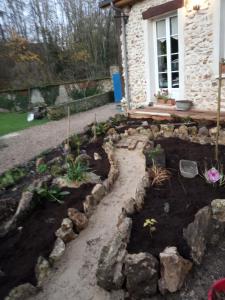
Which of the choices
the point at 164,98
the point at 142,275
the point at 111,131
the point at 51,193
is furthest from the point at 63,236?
the point at 164,98

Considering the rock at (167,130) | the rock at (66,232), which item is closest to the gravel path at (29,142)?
the rock at (167,130)

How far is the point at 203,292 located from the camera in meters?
1.98

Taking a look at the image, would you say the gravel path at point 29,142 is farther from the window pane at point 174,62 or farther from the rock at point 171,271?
the rock at point 171,271

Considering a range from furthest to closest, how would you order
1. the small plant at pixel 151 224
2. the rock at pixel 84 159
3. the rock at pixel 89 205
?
the rock at pixel 84 159 → the rock at pixel 89 205 → the small plant at pixel 151 224


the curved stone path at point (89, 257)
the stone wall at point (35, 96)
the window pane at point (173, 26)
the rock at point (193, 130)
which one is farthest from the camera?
the stone wall at point (35, 96)

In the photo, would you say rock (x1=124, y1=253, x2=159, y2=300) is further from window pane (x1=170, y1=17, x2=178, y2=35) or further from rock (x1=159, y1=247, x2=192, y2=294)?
window pane (x1=170, y1=17, x2=178, y2=35)

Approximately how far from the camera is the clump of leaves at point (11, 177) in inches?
161

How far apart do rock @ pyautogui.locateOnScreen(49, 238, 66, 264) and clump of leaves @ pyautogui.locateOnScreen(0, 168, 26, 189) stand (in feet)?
6.23

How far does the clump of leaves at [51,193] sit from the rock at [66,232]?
54 centimetres

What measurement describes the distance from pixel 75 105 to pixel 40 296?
29.8ft

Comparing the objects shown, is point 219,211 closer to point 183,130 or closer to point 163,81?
point 183,130

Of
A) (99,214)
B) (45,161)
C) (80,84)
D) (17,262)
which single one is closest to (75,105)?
(80,84)

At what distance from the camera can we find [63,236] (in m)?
2.62

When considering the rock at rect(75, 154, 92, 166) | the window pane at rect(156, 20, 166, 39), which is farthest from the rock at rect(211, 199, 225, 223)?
the window pane at rect(156, 20, 166, 39)
